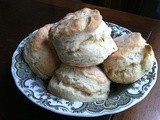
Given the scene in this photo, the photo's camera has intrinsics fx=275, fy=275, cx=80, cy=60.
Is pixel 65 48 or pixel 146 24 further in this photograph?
pixel 146 24

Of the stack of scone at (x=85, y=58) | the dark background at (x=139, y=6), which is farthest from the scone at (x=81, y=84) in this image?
the dark background at (x=139, y=6)

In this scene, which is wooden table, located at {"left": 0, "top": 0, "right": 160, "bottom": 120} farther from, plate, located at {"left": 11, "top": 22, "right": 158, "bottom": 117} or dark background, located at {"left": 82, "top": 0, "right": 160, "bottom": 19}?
dark background, located at {"left": 82, "top": 0, "right": 160, "bottom": 19}

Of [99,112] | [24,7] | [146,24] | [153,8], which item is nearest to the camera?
[99,112]

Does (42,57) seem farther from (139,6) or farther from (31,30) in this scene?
(139,6)

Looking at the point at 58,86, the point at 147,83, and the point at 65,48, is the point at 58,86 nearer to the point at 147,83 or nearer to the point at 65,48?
the point at 65,48

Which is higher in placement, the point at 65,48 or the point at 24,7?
the point at 65,48

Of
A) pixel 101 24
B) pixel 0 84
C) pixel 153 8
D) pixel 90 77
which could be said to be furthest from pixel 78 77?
pixel 153 8
